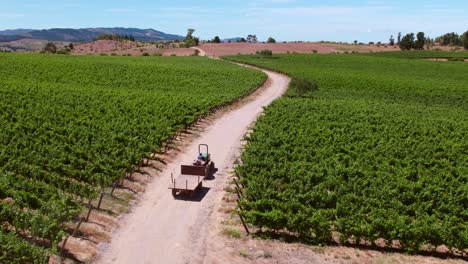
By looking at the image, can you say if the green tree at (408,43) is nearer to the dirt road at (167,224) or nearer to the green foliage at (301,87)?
the green foliage at (301,87)

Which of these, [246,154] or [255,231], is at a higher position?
[246,154]

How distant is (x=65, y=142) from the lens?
23859 mm

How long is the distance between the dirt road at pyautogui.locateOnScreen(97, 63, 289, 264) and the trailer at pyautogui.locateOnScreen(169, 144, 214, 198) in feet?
1.50

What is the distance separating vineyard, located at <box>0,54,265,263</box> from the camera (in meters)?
14.3

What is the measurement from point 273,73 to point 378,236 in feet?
196

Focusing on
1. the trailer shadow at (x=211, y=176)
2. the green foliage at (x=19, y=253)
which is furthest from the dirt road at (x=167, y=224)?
the green foliage at (x=19, y=253)

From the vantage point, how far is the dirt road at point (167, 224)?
1467 cm

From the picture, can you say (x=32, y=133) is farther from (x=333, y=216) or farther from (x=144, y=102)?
(x=333, y=216)

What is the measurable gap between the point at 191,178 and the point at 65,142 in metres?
8.48

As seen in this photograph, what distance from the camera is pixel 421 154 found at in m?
25.5

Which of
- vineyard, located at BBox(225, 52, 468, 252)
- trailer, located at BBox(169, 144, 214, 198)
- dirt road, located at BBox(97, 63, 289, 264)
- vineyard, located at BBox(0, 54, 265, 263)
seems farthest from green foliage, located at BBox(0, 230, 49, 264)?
vineyard, located at BBox(225, 52, 468, 252)

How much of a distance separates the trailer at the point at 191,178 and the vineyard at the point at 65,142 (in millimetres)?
2862

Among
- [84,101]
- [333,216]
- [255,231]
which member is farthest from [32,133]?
[333,216]

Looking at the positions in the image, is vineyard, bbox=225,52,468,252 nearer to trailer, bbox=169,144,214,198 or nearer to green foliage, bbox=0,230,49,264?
→ trailer, bbox=169,144,214,198
